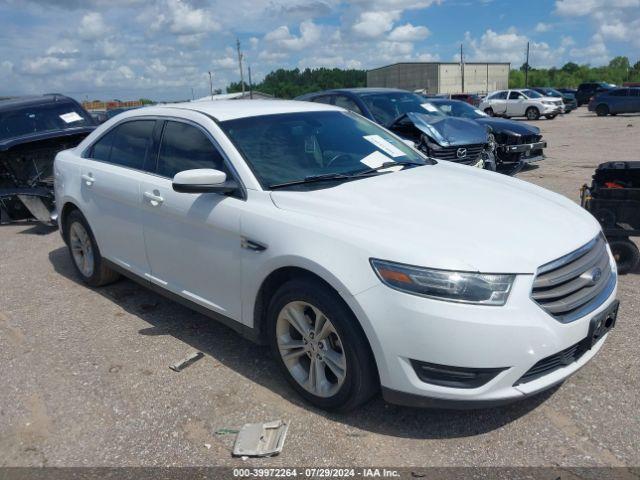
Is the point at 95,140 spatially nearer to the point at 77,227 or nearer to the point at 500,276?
the point at 77,227

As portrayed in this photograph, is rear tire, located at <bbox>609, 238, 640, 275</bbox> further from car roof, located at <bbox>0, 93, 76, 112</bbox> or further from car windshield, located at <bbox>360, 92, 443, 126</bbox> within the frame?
car roof, located at <bbox>0, 93, 76, 112</bbox>

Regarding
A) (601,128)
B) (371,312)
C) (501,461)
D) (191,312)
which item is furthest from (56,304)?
(601,128)

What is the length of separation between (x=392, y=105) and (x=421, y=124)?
3.25ft

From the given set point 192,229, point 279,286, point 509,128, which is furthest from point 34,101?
point 509,128

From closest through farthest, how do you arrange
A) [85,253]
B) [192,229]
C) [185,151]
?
[192,229] → [185,151] → [85,253]

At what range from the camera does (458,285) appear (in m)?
2.59

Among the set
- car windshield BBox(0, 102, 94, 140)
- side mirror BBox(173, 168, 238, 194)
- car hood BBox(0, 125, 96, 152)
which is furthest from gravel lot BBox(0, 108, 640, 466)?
car windshield BBox(0, 102, 94, 140)

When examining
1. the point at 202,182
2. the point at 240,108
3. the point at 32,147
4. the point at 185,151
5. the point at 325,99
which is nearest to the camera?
the point at 202,182

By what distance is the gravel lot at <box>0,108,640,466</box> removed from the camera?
2.81 metres

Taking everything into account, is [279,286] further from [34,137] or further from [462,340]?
[34,137]

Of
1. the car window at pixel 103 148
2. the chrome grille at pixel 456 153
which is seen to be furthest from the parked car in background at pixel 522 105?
the car window at pixel 103 148

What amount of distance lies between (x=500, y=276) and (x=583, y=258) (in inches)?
25.3

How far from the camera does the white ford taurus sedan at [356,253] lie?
2617mm

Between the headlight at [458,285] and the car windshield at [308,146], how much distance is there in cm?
120
